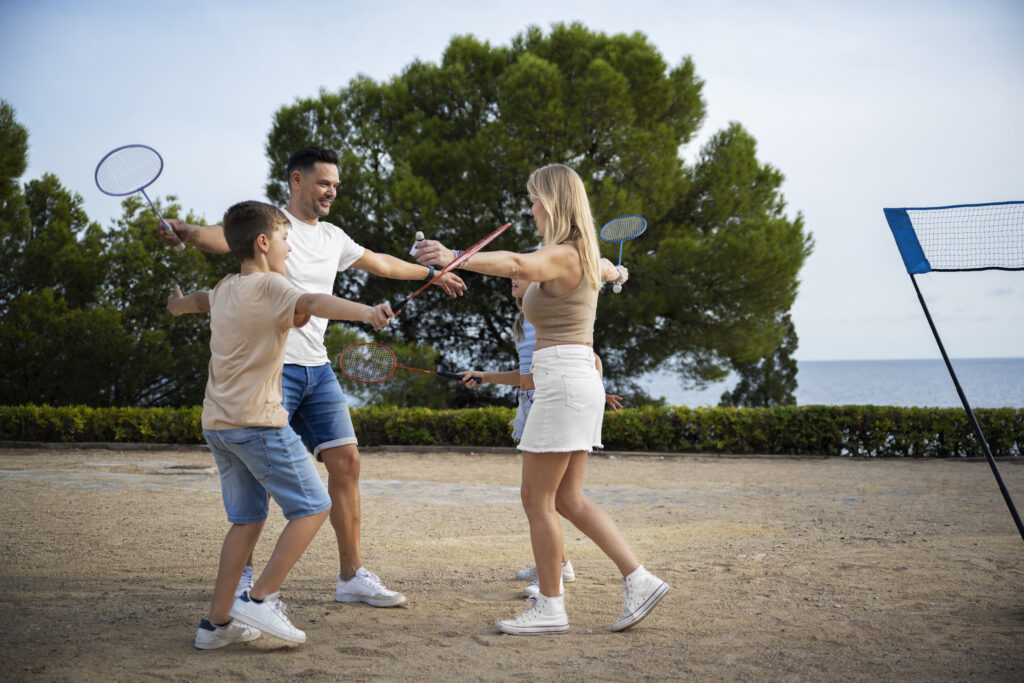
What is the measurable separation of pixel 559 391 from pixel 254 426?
1.22 m

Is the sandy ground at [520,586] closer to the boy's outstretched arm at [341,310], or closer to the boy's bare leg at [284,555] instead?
the boy's bare leg at [284,555]

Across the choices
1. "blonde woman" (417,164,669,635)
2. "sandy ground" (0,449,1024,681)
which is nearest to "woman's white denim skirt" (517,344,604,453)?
"blonde woman" (417,164,669,635)

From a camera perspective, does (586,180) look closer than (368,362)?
No

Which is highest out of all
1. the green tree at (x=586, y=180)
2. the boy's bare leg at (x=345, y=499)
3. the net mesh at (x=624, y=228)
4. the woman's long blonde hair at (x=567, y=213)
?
the green tree at (x=586, y=180)

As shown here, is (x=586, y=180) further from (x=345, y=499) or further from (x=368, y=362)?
(x=345, y=499)

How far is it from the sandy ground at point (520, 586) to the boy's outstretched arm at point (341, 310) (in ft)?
4.39

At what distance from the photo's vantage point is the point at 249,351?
3123mm

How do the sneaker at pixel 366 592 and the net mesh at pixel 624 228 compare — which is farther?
the net mesh at pixel 624 228

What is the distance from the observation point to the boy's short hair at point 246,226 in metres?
3.27

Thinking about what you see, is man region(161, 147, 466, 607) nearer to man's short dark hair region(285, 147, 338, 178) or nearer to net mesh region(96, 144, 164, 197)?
man's short dark hair region(285, 147, 338, 178)

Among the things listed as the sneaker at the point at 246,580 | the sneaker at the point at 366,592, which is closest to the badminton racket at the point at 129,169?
the sneaker at the point at 246,580

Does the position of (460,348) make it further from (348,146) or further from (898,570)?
(898,570)

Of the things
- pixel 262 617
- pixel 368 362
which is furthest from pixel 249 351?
pixel 368 362

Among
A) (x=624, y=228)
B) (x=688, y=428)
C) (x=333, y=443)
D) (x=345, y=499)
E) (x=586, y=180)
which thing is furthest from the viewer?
(x=586, y=180)
